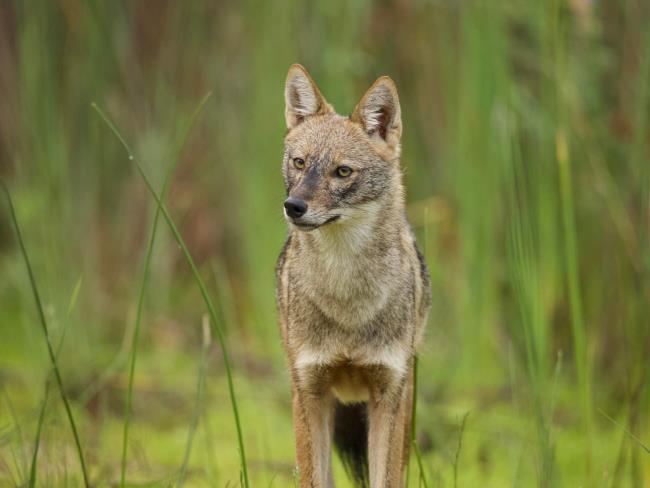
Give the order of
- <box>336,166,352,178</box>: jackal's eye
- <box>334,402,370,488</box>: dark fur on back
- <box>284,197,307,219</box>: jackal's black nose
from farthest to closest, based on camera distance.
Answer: <box>334,402,370,488</box>: dark fur on back < <box>336,166,352,178</box>: jackal's eye < <box>284,197,307,219</box>: jackal's black nose

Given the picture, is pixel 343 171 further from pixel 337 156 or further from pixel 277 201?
pixel 277 201

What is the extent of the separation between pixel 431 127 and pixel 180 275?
8.17 ft

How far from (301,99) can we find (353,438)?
1.37 m

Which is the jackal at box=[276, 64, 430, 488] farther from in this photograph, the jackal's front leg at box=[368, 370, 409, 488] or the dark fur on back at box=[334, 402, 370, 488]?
the dark fur on back at box=[334, 402, 370, 488]

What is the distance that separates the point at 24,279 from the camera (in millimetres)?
6426

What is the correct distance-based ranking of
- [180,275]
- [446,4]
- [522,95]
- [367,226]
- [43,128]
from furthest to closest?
1. [180,275]
2. [446,4]
3. [522,95]
4. [43,128]
5. [367,226]

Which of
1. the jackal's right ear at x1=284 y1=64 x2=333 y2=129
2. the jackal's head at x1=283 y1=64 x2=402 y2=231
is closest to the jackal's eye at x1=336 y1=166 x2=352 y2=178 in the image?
the jackal's head at x1=283 y1=64 x2=402 y2=231

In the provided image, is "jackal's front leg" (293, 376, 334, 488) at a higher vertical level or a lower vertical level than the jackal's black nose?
lower

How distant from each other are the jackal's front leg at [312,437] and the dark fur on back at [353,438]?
311mm

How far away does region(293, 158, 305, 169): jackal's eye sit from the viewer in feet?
12.2

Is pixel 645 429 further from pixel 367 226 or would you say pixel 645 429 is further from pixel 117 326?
pixel 117 326

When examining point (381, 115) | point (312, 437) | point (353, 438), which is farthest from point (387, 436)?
point (381, 115)

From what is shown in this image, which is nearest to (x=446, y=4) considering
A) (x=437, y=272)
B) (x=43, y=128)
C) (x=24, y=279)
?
(x=437, y=272)

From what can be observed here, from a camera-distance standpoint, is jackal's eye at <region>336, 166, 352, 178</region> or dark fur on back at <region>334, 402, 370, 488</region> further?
dark fur on back at <region>334, 402, 370, 488</region>
